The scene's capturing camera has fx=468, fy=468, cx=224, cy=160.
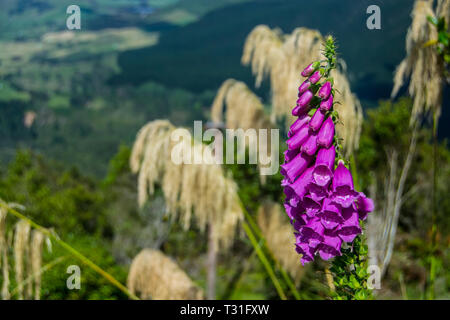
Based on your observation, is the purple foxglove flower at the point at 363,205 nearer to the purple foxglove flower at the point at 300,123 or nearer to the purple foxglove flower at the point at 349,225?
the purple foxglove flower at the point at 349,225

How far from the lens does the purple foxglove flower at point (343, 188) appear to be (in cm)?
169

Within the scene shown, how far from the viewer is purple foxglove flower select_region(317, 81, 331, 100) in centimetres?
167

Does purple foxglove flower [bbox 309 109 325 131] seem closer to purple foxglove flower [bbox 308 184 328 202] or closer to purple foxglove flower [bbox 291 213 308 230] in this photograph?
purple foxglove flower [bbox 308 184 328 202]

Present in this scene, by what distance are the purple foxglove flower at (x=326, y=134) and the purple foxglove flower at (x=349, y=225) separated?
0.25m

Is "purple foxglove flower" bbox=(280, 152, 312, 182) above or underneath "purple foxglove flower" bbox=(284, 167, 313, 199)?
above

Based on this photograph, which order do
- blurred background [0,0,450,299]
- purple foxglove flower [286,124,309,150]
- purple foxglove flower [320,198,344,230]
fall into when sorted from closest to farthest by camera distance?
purple foxglove flower [320,198,344,230] → purple foxglove flower [286,124,309,150] → blurred background [0,0,450,299]

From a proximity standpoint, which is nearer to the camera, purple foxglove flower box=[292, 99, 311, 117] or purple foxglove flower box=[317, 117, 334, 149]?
purple foxglove flower box=[317, 117, 334, 149]

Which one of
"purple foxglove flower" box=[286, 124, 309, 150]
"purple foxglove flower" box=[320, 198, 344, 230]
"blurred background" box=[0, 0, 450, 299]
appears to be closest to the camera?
"purple foxglove flower" box=[320, 198, 344, 230]

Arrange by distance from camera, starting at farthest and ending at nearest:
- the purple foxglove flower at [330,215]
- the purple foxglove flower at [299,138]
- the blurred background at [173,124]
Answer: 1. the blurred background at [173,124]
2. the purple foxglove flower at [299,138]
3. the purple foxglove flower at [330,215]

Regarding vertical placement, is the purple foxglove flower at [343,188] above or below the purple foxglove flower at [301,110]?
below

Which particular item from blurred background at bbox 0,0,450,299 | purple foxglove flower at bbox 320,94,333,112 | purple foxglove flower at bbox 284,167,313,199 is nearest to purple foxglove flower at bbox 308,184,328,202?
purple foxglove flower at bbox 284,167,313,199

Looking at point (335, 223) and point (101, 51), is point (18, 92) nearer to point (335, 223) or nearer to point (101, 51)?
point (101, 51)

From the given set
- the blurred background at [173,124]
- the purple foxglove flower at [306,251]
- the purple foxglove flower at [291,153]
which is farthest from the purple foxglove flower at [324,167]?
the blurred background at [173,124]

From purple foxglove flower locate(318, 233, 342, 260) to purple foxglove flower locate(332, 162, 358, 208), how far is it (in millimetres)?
127
